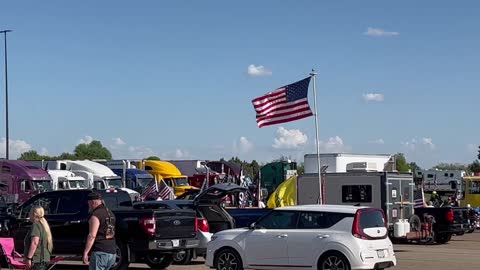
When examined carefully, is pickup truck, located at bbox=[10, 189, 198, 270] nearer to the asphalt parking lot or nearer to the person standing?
the asphalt parking lot

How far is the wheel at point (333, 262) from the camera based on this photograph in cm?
1526

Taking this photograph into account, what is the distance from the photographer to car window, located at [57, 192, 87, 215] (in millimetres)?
17567

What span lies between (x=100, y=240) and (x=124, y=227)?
5.43 meters

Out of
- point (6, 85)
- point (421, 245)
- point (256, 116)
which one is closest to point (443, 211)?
point (421, 245)

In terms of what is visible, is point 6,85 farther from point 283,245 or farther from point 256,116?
point 283,245

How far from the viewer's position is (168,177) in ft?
161

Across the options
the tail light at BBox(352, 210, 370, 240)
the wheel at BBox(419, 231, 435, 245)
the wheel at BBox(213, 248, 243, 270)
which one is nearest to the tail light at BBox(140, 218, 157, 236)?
the wheel at BBox(213, 248, 243, 270)

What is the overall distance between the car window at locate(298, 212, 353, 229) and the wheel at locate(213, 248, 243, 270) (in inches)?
61.3

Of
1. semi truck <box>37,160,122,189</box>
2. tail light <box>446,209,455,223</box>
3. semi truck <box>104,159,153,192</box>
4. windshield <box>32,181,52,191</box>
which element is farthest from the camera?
semi truck <box>104,159,153,192</box>

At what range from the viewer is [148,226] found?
55.0 ft

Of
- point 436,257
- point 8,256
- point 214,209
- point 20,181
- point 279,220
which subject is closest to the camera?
point 8,256

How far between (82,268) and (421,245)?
13021mm

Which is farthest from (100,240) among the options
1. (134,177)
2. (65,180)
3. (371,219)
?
(134,177)

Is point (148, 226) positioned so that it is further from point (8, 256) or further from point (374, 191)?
point (374, 191)
